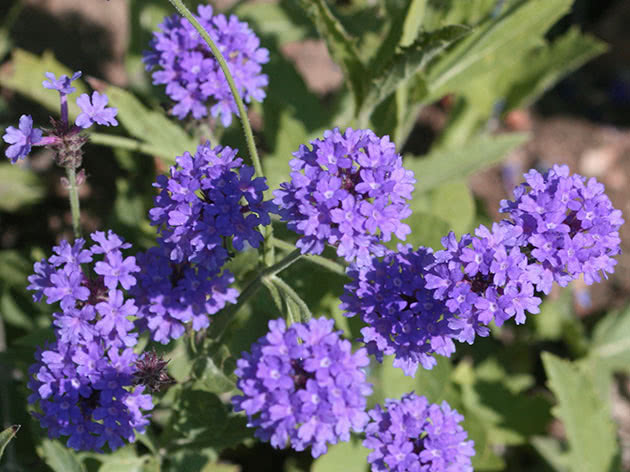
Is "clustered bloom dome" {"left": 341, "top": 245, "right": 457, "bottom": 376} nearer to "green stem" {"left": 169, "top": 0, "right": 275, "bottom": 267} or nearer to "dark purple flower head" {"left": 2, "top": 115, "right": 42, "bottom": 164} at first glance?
"green stem" {"left": 169, "top": 0, "right": 275, "bottom": 267}

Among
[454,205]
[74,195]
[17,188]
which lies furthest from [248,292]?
[17,188]

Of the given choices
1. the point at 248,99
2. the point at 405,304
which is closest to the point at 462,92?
the point at 248,99

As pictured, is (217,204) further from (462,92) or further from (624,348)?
(624,348)

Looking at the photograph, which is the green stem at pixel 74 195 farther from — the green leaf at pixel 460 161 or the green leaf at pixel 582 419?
the green leaf at pixel 582 419

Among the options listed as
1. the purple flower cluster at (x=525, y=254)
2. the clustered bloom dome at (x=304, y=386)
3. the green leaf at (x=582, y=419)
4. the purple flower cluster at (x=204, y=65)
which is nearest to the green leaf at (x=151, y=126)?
the purple flower cluster at (x=204, y=65)

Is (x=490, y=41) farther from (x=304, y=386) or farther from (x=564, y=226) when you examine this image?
(x=304, y=386)

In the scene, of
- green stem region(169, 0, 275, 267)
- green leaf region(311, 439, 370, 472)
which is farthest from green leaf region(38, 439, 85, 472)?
green leaf region(311, 439, 370, 472)
